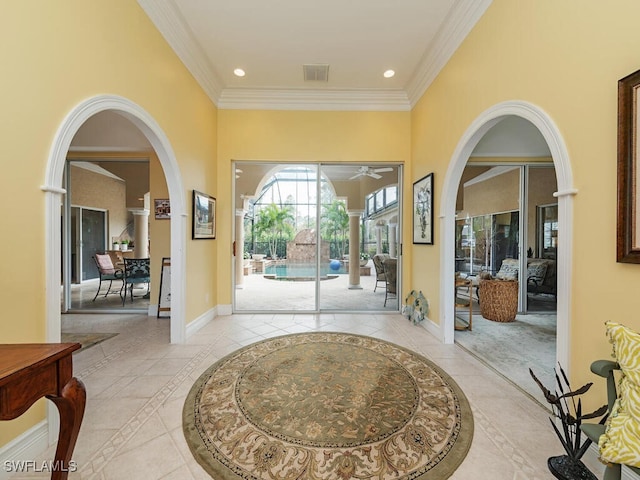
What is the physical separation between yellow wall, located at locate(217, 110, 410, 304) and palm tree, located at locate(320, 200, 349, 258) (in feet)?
3.31

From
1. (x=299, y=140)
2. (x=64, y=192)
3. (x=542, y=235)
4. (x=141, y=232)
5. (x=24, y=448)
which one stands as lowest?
(x=24, y=448)

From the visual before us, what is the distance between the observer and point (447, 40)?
312cm

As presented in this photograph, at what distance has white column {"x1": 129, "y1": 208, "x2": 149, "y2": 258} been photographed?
339 inches

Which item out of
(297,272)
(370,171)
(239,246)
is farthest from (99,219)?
(370,171)

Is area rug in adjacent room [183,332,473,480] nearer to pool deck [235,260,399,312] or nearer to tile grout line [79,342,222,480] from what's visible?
tile grout line [79,342,222,480]

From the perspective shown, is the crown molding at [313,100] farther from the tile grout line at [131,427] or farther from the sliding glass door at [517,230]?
the tile grout line at [131,427]

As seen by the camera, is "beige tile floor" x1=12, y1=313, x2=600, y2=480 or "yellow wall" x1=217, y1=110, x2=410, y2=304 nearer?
"beige tile floor" x1=12, y1=313, x2=600, y2=480

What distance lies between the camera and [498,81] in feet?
7.82

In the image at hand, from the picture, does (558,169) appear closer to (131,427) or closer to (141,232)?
(131,427)

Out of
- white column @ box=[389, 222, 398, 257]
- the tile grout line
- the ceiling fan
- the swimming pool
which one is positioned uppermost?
the ceiling fan

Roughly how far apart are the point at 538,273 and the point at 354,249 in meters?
3.71

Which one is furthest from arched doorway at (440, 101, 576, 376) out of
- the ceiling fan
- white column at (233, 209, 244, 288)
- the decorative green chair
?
white column at (233, 209, 244, 288)

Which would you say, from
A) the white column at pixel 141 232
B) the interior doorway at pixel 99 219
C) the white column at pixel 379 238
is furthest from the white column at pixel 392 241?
the white column at pixel 141 232

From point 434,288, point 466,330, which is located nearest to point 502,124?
point 434,288
